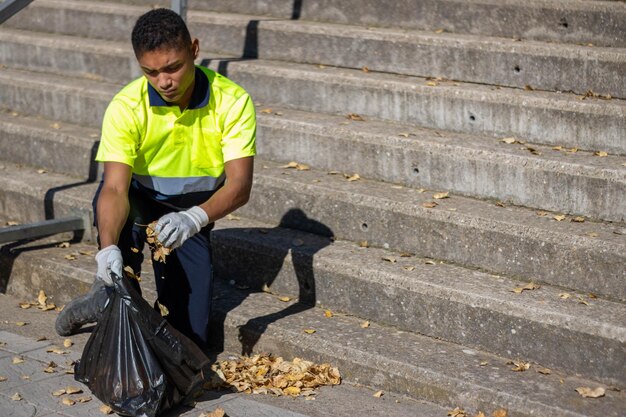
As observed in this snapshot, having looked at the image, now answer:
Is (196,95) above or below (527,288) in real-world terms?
above

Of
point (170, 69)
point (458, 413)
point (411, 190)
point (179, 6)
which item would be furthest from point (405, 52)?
point (458, 413)

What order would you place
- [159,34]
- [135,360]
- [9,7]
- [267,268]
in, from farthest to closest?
[9,7], [267,268], [159,34], [135,360]

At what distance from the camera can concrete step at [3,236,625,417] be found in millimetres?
5160

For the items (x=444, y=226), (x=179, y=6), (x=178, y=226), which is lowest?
(x=444, y=226)

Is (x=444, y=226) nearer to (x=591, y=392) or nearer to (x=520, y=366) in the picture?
(x=520, y=366)

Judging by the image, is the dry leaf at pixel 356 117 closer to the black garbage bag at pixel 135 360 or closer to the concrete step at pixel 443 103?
the concrete step at pixel 443 103

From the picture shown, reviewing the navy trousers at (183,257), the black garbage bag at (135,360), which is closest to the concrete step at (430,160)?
the navy trousers at (183,257)

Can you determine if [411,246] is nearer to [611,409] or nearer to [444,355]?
[444,355]

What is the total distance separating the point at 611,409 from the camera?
5.05 metres

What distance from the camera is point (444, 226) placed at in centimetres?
630

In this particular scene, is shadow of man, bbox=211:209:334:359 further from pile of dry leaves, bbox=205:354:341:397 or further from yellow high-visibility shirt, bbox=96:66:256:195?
yellow high-visibility shirt, bbox=96:66:256:195

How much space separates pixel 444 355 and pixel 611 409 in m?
0.92

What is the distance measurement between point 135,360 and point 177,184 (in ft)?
3.59

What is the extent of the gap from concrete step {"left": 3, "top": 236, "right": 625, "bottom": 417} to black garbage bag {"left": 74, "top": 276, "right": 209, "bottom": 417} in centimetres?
78
